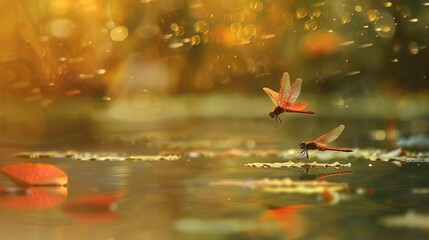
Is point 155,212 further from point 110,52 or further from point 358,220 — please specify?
point 110,52

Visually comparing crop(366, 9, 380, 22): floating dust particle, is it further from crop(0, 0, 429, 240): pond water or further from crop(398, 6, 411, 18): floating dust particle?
crop(398, 6, 411, 18): floating dust particle

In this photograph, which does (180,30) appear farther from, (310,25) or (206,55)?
(310,25)

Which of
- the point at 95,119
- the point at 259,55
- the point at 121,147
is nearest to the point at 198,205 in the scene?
the point at 121,147

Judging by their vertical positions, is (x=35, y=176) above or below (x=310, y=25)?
below

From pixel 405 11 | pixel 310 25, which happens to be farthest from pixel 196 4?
pixel 405 11

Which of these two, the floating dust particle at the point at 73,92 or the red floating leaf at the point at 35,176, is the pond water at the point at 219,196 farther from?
the floating dust particle at the point at 73,92

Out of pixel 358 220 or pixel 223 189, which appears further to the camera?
pixel 223 189
